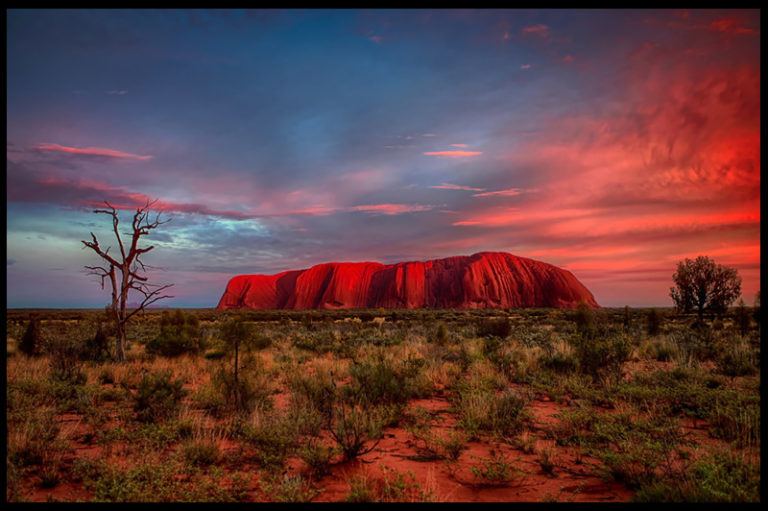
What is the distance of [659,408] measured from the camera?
651 cm

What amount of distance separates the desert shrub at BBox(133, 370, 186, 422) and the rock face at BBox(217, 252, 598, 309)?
91.0 metres

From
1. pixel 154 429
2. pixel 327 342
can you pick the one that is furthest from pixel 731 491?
pixel 327 342

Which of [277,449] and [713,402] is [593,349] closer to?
[713,402]

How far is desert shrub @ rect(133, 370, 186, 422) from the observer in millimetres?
6328

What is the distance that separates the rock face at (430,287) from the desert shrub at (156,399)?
90973 millimetres

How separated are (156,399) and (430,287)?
9940 centimetres

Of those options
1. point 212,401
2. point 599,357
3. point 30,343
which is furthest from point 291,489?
point 30,343

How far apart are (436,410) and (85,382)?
807 centimetres

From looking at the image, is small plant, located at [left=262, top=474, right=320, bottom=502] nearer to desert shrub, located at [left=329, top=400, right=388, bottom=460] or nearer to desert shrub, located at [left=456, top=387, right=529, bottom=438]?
desert shrub, located at [left=329, top=400, right=388, bottom=460]

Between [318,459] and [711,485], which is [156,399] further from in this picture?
[711,485]

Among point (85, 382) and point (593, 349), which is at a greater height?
point (593, 349)

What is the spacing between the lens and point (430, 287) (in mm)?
104375

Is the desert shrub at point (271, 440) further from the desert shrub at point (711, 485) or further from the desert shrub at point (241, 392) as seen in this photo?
the desert shrub at point (711, 485)
